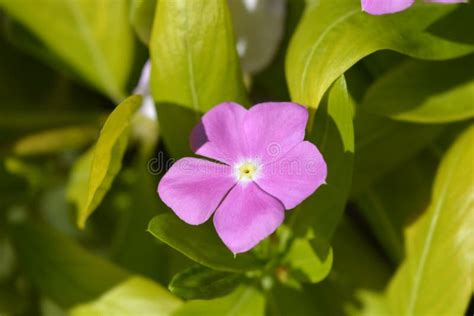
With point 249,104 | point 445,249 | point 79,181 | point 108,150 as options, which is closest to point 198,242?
point 108,150

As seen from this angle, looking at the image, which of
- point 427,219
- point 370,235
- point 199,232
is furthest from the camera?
point 370,235

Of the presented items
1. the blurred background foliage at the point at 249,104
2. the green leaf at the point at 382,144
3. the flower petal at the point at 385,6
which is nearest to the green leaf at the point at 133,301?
the blurred background foliage at the point at 249,104

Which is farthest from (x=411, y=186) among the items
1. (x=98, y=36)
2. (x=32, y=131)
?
(x=32, y=131)

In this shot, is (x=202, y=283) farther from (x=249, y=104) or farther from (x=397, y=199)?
(x=397, y=199)

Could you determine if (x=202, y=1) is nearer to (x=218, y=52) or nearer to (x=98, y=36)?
(x=218, y=52)

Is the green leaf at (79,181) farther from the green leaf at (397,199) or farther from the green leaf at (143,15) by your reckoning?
the green leaf at (397,199)
